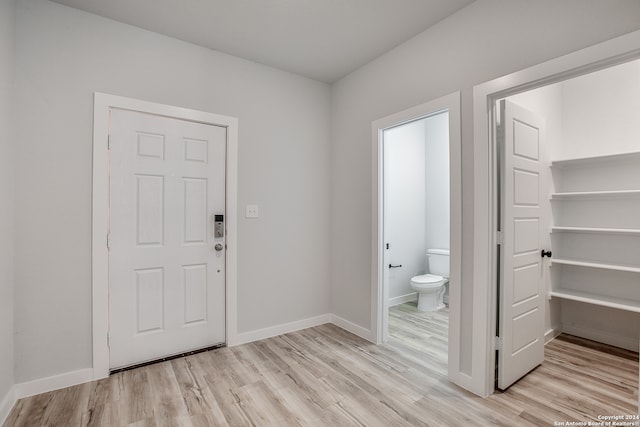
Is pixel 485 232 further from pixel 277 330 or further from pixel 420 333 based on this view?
pixel 277 330

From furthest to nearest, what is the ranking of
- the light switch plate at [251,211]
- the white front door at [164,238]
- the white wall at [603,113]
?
the light switch plate at [251,211], the white wall at [603,113], the white front door at [164,238]

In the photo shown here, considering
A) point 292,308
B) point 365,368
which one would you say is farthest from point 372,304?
point 292,308

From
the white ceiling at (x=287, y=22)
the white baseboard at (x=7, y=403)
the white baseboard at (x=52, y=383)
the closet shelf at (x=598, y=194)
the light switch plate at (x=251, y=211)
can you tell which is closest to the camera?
the white baseboard at (x=7, y=403)

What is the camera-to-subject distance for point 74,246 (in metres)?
2.16

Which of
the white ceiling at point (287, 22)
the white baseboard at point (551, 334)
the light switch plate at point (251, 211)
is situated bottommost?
the white baseboard at point (551, 334)

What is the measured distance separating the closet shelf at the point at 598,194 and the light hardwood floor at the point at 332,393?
4.67 feet

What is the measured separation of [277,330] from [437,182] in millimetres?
2982

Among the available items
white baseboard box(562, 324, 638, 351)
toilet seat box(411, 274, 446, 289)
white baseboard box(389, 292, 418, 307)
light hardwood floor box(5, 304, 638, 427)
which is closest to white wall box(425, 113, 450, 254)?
toilet seat box(411, 274, 446, 289)

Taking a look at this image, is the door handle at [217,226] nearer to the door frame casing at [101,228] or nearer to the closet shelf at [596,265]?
the door frame casing at [101,228]

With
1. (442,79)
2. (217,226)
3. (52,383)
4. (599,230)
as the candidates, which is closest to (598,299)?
(599,230)

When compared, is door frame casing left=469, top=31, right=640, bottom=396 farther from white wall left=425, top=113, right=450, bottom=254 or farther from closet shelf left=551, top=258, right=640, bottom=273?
white wall left=425, top=113, right=450, bottom=254

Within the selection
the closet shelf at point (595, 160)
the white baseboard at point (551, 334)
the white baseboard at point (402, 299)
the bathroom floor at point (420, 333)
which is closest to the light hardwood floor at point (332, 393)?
the bathroom floor at point (420, 333)

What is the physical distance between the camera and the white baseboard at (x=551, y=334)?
291 cm

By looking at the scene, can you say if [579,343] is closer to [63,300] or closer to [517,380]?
[517,380]
